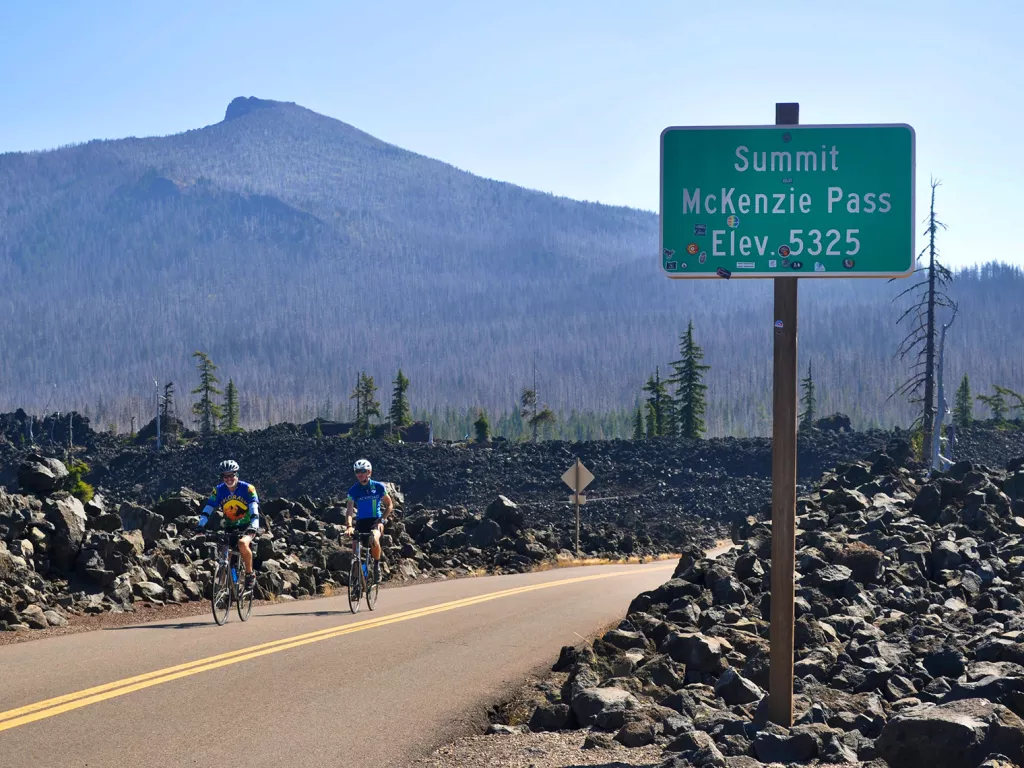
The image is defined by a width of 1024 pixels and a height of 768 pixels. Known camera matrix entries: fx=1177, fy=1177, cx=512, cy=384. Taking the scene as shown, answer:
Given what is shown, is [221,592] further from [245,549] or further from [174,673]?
[174,673]

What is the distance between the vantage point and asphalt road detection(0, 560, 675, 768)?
8375 mm

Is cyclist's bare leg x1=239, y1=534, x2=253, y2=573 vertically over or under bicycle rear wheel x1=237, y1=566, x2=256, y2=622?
over

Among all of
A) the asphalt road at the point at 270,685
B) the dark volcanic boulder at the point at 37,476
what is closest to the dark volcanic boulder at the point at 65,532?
the dark volcanic boulder at the point at 37,476

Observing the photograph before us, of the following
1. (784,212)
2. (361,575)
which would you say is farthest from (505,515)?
(784,212)

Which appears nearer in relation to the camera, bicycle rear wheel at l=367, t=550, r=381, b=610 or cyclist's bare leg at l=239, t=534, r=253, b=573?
cyclist's bare leg at l=239, t=534, r=253, b=573

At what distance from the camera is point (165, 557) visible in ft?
66.4

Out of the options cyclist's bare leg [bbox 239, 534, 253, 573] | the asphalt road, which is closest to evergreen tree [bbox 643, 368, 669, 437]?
the asphalt road

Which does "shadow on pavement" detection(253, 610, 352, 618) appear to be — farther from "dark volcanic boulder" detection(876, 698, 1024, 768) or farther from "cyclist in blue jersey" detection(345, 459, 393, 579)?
"dark volcanic boulder" detection(876, 698, 1024, 768)

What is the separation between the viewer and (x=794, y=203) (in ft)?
28.5

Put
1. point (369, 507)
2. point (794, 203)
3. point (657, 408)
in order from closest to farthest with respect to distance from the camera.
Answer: point (794, 203), point (369, 507), point (657, 408)

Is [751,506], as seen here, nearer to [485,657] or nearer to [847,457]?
[847,457]

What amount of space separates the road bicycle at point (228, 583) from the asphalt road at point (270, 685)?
27 cm

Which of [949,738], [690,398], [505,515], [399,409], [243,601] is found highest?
[949,738]

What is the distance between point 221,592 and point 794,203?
380 inches
